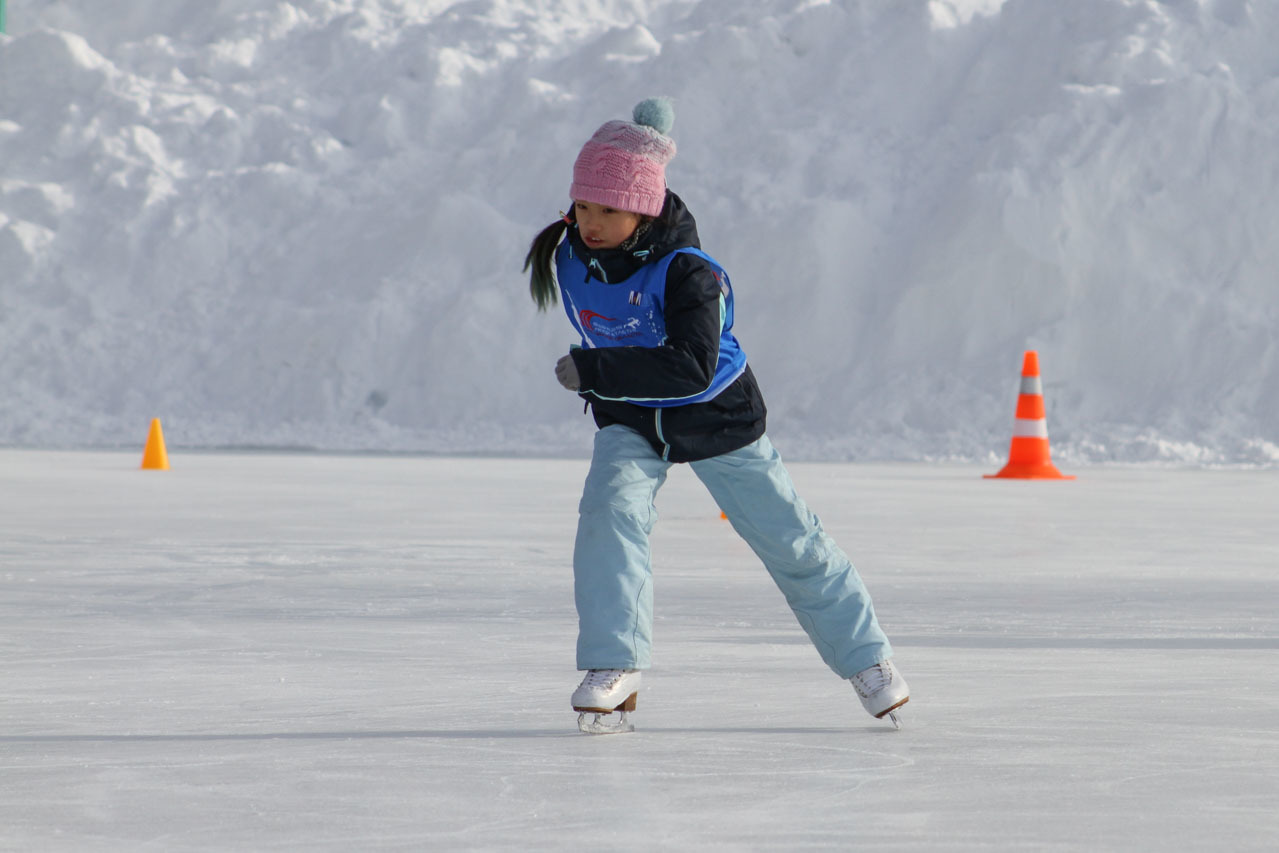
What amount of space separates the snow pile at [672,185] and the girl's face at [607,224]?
11823 mm

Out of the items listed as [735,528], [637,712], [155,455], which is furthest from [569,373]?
[155,455]

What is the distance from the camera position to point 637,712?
3.49m

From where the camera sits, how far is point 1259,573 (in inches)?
239

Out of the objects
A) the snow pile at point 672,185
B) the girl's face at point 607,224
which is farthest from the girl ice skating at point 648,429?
the snow pile at point 672,185

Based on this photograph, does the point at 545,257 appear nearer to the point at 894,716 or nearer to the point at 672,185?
the point at 894,716

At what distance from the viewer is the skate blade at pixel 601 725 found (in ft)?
10.7

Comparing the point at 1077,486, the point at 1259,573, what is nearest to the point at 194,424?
the point at 1077,486

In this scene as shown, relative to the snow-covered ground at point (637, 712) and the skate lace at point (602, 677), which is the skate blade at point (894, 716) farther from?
the skate lace at point (602, 677)

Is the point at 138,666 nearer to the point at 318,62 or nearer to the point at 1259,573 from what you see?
the point at 1259,573

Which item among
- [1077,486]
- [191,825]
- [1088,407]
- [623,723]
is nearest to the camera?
[191,825]

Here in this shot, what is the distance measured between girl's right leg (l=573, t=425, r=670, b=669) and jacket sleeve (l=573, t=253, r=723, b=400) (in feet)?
0.55

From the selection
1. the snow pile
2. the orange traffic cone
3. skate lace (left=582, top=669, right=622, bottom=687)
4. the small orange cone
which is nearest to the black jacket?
skate lace (left=582, top=669, right=622, bottom=687)

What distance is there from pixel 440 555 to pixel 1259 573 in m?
2.80

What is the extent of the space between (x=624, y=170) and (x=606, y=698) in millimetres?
951
